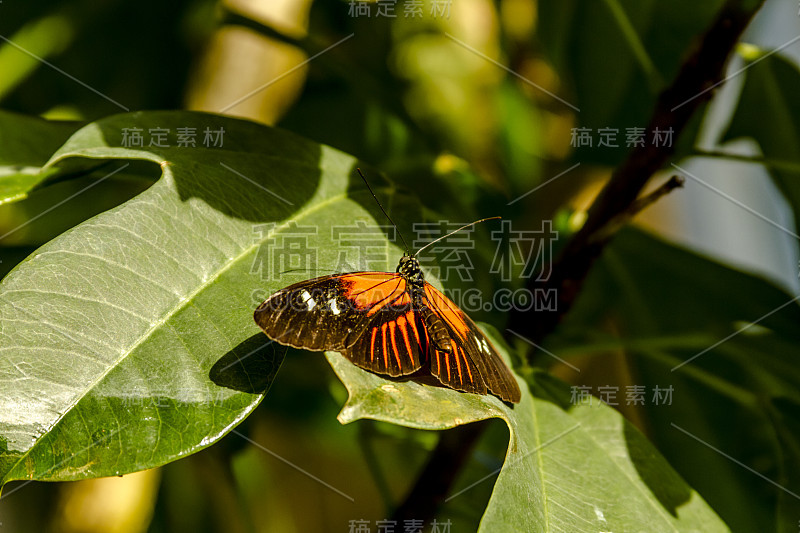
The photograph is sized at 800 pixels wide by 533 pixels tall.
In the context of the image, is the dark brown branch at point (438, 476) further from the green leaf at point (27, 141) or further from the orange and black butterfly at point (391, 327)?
the green leaf at point (27, 141)

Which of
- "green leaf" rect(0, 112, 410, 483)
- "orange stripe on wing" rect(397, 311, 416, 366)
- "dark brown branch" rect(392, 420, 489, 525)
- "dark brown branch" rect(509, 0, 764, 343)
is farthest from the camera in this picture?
"dark brown branch" rect(392, 420, 489, 525)

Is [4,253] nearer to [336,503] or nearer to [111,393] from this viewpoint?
[111,393]

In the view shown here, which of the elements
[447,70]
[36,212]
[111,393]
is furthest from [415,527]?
[447,70]

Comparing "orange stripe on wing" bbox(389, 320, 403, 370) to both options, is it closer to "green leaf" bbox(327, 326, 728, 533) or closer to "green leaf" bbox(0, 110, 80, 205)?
"green leaf" bbox(327, 326, 728, 533)

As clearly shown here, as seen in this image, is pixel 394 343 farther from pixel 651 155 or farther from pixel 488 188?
pixel 488 188

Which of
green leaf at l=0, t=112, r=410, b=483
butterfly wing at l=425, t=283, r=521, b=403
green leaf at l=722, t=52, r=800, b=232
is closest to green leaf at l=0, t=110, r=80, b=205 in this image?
green leaf at l=0, t=112, r=410, b=483

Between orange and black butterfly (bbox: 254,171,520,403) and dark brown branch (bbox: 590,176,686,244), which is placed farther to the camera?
dark brown branch (bbox: 590,176,686,244)

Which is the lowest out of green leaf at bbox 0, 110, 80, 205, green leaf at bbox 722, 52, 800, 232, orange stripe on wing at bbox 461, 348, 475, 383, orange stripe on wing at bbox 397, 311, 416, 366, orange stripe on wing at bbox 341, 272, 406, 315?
orange stripe on wing at bbox 461, 348, 475, 383

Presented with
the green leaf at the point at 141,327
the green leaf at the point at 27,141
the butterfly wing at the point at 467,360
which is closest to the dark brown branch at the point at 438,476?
the butterfly wing at the point at 467,360

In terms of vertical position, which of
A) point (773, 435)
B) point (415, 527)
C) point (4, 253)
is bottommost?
point (415, 527)
